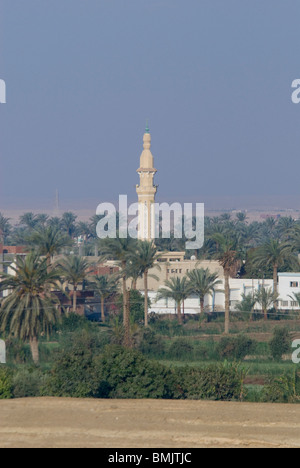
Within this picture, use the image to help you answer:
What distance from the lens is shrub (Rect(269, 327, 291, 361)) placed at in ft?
111

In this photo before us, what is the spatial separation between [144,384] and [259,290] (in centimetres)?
2913

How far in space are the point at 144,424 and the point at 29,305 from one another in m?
16.3

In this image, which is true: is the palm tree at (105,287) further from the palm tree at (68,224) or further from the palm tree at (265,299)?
the palm tree at (68,224)

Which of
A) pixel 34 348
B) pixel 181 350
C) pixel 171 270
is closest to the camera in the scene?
pixel 34 348

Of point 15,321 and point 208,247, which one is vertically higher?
point 208,247

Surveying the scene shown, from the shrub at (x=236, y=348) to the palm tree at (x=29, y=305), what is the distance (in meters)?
7.42

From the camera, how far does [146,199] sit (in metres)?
67.4

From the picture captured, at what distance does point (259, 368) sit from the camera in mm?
30469

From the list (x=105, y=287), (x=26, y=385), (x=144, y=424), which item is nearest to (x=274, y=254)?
(x=105, y=287)

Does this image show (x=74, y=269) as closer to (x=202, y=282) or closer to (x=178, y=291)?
(x=178, y=291)

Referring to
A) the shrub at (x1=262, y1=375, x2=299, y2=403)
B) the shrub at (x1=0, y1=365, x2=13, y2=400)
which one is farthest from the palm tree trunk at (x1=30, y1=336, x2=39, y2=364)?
the shrub at (x1=262, y1=375, x2=299, y2=403)

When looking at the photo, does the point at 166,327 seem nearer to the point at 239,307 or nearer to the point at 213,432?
the point at 239,307

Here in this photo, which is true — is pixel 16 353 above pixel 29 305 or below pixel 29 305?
below
